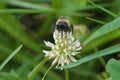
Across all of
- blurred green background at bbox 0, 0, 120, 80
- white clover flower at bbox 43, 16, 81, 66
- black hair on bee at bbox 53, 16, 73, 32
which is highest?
black hair on bee at bbox 53, 16, 73, 32

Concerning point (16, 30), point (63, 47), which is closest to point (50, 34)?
point (16, 30)

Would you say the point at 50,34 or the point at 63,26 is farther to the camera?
the point at 50,34

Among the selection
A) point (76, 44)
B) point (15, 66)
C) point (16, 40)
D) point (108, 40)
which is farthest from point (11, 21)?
point (76, 44)

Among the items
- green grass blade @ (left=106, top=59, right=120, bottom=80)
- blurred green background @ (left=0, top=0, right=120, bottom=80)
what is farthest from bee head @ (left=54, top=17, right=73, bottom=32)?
blurred green background @ (left=0, top=0, right=120, bottom=80)

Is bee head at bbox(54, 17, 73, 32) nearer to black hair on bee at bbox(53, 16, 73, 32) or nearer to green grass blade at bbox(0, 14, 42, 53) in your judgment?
black hair on bee at bbox(53, 16, 73, 32)

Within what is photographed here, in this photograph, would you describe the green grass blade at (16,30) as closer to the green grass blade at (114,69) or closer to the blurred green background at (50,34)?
the blurred green background at (50,34)

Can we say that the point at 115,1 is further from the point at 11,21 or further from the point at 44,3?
the point at 11,21

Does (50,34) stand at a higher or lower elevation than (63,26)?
lower

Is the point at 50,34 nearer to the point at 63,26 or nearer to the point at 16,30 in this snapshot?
the point at 16,30

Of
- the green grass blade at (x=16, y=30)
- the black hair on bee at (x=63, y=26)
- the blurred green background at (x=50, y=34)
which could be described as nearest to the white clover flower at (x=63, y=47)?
the black hair on bee at (x=63, y=26)
